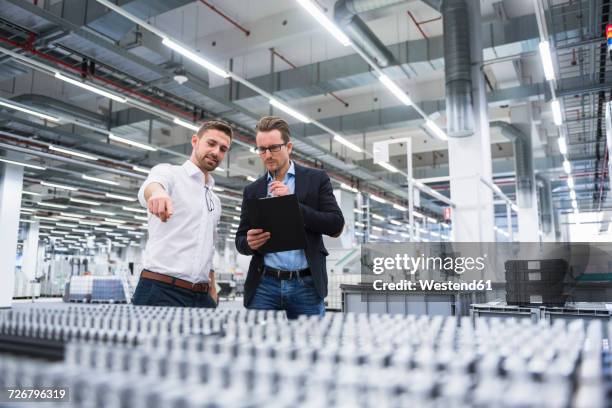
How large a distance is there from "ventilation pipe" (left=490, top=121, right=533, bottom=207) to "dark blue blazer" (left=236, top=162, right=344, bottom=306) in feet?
34.9

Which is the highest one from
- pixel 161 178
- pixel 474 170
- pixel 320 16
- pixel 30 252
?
pixel 320 16

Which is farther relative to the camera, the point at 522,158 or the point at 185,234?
the point at 522,158

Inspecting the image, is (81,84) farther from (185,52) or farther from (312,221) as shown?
(312,221)

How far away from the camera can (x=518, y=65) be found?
10.3 meters

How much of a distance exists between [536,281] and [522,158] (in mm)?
9159

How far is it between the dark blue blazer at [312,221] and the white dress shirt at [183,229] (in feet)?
0.46

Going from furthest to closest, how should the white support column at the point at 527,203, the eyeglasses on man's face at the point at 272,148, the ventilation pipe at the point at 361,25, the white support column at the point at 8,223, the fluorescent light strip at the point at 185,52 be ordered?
the white support column at the point at 8,223
the white support column at the point at 527,203
the ventilation pipe at the point at 361,25
the fluorescent light strip at the point at 185,52
the eyeglasses on man's face at the point at 272,148

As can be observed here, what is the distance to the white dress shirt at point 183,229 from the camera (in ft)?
5.43

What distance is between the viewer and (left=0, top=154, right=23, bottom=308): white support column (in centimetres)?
1199

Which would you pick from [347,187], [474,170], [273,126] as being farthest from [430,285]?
[347,187]

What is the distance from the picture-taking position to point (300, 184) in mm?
1816

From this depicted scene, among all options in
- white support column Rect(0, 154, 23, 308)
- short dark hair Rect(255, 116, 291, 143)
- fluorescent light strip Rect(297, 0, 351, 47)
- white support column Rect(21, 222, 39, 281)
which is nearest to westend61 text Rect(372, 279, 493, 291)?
fluorescent light strip Rect(297, 0, 351, 47)

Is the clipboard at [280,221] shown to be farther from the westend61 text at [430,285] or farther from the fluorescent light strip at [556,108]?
the fluorescent light strip at [556,108]

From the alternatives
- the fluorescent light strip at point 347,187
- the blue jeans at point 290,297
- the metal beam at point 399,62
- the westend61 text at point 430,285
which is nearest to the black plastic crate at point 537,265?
the westend61 text at point 430,285
